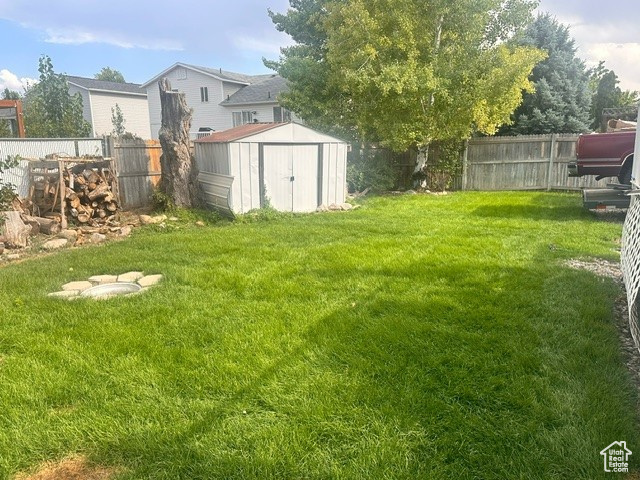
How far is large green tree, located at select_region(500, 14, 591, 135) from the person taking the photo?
48.4 ft

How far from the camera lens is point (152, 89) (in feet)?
89.1

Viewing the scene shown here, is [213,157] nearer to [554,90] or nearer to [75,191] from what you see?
[75,191]

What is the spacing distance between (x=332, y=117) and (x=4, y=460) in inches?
460

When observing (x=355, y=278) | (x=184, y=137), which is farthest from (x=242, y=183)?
(x=355, y=278)

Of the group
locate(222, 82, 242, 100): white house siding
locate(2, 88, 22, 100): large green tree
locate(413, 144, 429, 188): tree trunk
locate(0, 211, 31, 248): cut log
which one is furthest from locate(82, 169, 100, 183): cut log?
locate(2, 88, 22, 100): large green tree

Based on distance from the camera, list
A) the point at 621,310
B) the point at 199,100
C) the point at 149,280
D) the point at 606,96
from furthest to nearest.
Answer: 1. the point at 199,100
2. the point at 606,96
3. the point at 149,280
4. the point at 621,310

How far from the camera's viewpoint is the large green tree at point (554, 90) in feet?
48.4

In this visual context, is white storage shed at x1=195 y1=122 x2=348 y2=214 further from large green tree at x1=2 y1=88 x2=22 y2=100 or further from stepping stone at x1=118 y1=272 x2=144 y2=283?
large green tree at x1=2 y1=88 x2=22 y2=100

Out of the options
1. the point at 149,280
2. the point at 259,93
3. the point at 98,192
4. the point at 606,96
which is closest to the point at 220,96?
the point at 259,93

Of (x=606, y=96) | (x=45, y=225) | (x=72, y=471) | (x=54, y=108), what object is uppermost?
(x=606, y=96)

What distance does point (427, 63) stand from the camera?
11242 millimetres

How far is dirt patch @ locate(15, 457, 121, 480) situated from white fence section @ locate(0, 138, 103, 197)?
8375 mm

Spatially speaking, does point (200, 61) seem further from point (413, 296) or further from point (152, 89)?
point (413, 296)

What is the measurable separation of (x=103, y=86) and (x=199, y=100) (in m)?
6.53
